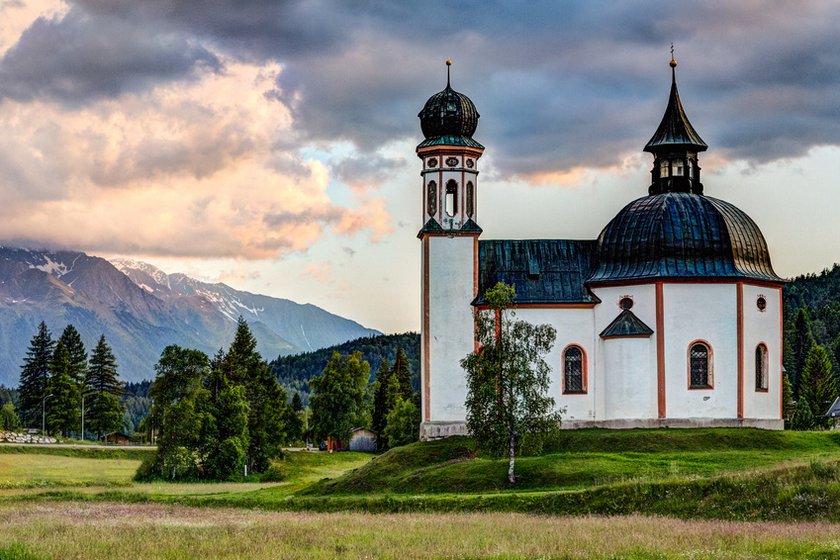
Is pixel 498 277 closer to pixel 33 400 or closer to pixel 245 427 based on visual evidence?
pixel 245 427

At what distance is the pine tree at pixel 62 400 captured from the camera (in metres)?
108

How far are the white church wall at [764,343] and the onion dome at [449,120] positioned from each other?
17105mm

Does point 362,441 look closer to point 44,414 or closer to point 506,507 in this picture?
point 44,414

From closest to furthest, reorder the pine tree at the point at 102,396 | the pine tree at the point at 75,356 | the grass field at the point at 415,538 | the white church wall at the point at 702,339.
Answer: the grass field at the point at 415,538 < the white church wall at the point at 702,339 < the pine tree at the point at 75,356 < the pine tree at the point at 102,396

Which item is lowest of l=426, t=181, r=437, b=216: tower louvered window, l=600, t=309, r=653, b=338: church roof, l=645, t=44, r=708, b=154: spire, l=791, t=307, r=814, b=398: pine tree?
l=600, t=309, r=653, b=338: church roof

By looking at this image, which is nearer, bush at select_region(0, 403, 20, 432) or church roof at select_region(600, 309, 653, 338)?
church roof at select_region(600, 309, 653, 338)

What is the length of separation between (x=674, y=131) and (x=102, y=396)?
223 ft

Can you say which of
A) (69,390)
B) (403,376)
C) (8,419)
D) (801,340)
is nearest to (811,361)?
(801,340)

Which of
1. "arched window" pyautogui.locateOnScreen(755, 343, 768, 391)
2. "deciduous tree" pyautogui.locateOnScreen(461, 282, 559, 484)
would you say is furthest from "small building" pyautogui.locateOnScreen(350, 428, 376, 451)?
"deciduous tree" pyautogui.locateOnScreen(461, 282, 559, 484)

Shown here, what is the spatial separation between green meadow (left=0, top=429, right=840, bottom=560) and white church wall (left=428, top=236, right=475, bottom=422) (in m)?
2.98

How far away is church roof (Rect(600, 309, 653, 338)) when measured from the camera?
197 ft

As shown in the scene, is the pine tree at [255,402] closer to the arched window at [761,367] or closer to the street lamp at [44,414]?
the street lamp at [44,414]

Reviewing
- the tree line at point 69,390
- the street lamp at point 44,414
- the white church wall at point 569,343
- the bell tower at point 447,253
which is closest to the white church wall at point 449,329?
the bell tower at point 447,253

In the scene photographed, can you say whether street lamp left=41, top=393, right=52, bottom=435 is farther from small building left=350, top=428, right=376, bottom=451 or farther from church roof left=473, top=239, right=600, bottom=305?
church roof left=473, top=239, right=600, bottom=305
